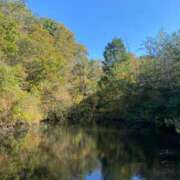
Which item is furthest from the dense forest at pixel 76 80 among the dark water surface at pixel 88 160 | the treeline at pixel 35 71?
the dark water surface at pixel 88 160

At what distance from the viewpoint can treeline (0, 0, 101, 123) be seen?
21.0m

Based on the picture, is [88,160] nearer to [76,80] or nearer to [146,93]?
[146,93]

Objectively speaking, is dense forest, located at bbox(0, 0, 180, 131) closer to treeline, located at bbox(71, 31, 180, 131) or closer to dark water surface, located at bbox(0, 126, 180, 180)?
treeline, located at bbox(71, 31, 180, 131)

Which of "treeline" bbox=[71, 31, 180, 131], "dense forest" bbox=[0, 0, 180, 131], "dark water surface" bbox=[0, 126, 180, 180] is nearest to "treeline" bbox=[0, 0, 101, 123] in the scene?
"dense forest" bbox=[0, 0, 180, 131]

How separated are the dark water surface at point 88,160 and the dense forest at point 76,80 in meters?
4.26

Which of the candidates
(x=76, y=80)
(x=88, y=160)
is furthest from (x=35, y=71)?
(x=88, y=160)

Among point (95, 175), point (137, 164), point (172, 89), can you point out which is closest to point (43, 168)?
point (95, 175)

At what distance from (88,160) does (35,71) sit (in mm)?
21224

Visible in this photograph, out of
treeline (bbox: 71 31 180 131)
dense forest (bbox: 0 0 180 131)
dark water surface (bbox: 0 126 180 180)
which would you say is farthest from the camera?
treeline (bbox: 71 31 180 131)

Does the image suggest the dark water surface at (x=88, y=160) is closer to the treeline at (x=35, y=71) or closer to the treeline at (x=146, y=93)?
the treeline at (x=35, y=71)

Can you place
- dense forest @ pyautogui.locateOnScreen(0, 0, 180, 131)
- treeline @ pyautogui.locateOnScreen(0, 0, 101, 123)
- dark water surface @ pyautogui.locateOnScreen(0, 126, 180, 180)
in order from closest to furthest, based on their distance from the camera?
dark water surface @ pyautogui.locateOnScreen(0, 126, 180, 180)
treeline @ pyautogui.locateOnScreen(0, 0, 101, 123)
dense forest @ pyautogui.locateOnScreen(0, 0, 180, 131)

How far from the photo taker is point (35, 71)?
3444cm

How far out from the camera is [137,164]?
13.9 m

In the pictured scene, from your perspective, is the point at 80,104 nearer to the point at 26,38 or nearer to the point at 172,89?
the point at 26,38
